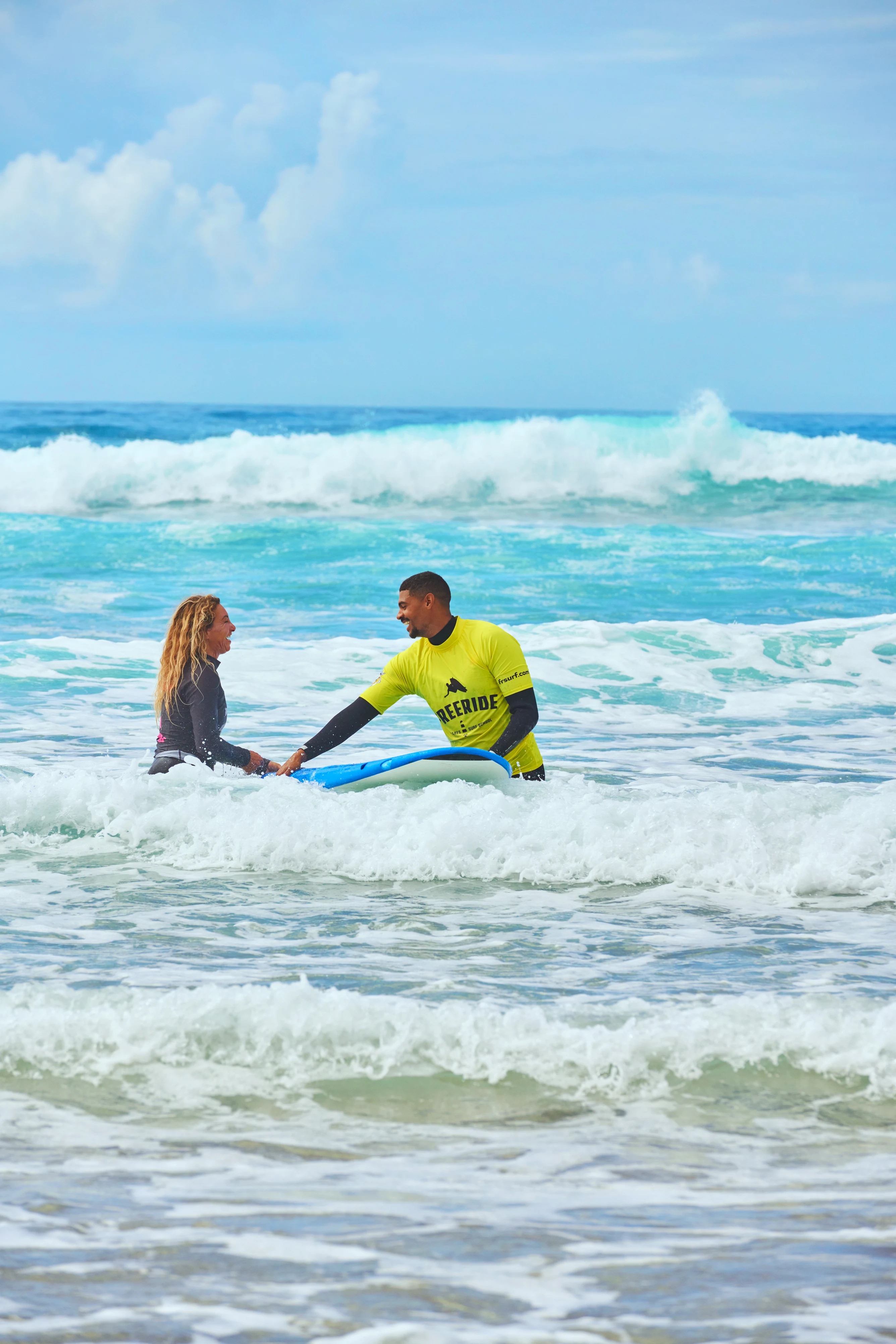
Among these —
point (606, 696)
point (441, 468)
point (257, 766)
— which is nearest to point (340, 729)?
point (257, 766)

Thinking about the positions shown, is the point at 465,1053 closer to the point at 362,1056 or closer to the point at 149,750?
the point at 362,1056

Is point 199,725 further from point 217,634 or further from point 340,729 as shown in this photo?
point 340,729

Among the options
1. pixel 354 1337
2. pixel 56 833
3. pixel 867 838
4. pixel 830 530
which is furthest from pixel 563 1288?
pixel 830 530

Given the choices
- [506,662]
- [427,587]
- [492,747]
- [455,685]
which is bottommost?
[492,747]

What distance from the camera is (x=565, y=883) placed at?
6.18 metres

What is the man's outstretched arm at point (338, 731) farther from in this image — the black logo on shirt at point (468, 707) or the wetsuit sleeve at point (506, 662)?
the wetsuit sleeve at point (506, 662)

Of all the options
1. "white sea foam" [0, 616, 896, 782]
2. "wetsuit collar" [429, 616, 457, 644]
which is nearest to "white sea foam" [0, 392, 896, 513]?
"white sea foam" [0, 616, 896, 782]

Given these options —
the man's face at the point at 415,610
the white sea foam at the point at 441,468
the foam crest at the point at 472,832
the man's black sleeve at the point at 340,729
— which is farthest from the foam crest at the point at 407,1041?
the white sea foam at the point at 441,468

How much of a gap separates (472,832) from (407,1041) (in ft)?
7.64

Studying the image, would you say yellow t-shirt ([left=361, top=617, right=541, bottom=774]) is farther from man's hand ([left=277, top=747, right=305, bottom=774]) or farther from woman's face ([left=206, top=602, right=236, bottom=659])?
woman's face ([left=206, top=602, right=236, bottom=659])

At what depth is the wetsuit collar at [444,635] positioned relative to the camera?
6578 millimetres

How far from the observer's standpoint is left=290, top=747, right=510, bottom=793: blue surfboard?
6.68 meters

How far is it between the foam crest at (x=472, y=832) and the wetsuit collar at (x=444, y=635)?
2.55ft

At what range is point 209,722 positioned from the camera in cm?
682
